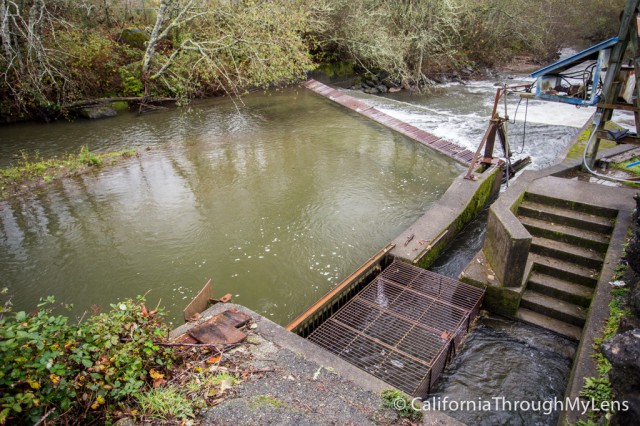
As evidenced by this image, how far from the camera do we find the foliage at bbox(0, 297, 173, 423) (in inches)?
105

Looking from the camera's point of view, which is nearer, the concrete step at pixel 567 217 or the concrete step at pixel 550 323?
the concrete step at pixel 550 323

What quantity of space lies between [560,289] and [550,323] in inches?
22.8

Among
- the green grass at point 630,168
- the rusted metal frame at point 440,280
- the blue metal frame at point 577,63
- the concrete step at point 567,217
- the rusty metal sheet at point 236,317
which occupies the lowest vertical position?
the rusted metal frame at point 440,280

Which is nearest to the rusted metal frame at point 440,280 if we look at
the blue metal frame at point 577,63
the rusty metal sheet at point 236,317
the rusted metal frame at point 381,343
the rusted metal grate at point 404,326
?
the rusted metal grate at point 404,326

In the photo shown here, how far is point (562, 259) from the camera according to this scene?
249 inches

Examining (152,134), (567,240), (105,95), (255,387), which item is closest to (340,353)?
(255,387)

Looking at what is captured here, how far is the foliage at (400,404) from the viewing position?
3.39 metres

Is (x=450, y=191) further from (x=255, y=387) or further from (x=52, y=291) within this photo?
(x=52, y=291)

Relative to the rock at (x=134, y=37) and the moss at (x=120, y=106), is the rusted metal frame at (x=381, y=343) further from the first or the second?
the rock at (x=134, y=37)

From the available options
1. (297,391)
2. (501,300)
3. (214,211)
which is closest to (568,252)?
(501,300)

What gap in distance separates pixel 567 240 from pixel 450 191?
2.53 m

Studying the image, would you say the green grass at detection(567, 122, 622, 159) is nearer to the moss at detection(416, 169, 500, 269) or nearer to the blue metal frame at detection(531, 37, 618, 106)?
the moss at detection(416, 169, 500, 269)

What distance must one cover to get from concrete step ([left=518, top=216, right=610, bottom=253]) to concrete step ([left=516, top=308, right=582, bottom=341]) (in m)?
1.48

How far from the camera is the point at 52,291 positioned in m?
6.14
